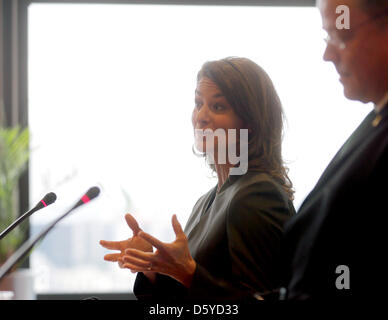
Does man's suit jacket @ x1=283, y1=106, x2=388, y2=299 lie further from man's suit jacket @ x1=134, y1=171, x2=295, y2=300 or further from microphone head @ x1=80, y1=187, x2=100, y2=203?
microphone head @ x1=80, y1=187, x2=100, y2=203

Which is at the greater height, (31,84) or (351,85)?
(31,84)

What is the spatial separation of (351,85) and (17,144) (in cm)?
245

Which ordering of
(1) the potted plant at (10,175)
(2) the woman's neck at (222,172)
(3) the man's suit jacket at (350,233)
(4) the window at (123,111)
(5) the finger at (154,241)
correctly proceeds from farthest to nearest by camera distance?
(1) the potted plant at (10,175)
(4) the window at (123,111)
(2) the woman's neck at (222,172)
(5) the finger at (154,241)
(3) the man's suit jacket at (350,233)

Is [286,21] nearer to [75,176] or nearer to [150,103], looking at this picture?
[150,103]

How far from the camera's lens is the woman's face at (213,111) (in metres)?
1.16

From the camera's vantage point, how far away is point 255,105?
1153 millimetres

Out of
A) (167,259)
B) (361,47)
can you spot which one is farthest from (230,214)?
(361,47)

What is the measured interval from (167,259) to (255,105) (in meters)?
0.47

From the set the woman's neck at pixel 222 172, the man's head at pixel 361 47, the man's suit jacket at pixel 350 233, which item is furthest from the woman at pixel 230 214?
the man's head at pixel 361 47

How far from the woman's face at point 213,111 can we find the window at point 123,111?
1053 mm

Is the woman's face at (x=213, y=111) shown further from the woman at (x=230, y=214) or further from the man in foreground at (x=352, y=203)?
the man in foreground at (x=352, y=203)

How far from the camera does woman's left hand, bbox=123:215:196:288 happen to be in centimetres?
93

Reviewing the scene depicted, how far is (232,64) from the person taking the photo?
1178 mm

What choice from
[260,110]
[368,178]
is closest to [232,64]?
[260,110]
